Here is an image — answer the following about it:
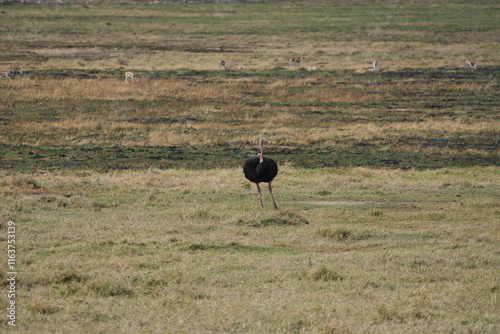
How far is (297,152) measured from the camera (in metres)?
27.9

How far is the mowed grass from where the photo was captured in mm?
10133

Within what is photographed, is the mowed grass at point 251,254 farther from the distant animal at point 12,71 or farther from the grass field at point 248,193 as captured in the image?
the distant animal at point 12,71

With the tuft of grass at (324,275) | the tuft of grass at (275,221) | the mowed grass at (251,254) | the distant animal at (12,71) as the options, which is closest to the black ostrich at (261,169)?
the mowed grass at (251,254)

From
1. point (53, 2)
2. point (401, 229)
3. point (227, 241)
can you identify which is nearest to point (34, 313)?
point (227, 241)

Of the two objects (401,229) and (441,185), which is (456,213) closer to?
(401,229)

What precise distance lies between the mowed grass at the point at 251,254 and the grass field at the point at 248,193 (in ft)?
0.16

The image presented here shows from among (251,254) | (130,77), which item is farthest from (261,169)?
(130,77)

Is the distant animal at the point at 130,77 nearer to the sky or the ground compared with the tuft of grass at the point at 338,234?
nearer to the ground

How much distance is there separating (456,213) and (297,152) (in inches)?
409

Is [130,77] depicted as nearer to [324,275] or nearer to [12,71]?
[12,71]

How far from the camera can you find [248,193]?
21359 millimetres

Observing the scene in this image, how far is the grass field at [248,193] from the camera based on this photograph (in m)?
10.7

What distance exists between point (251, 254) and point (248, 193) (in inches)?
294

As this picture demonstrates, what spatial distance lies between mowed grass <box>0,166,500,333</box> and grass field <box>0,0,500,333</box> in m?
0.05
